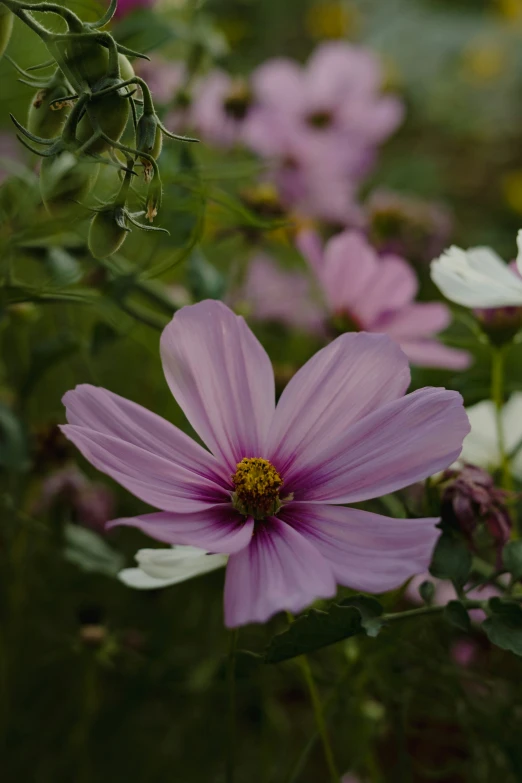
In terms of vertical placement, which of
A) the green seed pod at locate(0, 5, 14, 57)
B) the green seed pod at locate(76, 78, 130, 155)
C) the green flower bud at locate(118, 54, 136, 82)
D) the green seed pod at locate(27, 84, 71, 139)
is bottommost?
the green seed pod at locate(27, 84, 71, 139)

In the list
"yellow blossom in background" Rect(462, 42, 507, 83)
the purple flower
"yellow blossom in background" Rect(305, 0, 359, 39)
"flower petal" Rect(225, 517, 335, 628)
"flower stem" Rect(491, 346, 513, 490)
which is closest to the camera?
"flower petal" Rect(225, 517, 335, 628)

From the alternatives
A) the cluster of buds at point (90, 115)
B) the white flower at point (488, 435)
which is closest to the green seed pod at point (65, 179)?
the cluster of buds at point (90, 115)

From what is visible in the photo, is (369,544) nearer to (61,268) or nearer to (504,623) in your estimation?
(504,623)

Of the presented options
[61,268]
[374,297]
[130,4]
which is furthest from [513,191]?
[61,268]

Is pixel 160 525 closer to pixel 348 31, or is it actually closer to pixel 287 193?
pixel 287 193

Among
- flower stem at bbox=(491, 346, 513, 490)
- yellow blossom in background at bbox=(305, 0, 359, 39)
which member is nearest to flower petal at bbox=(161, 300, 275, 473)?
flower stem at bbox=(491, 346, 513, 490)

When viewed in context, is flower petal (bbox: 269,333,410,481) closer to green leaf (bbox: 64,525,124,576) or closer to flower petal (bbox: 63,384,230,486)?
flower petal (bbox: 63,384,230,486)

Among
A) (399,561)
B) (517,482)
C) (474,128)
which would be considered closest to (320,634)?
(399,561)
